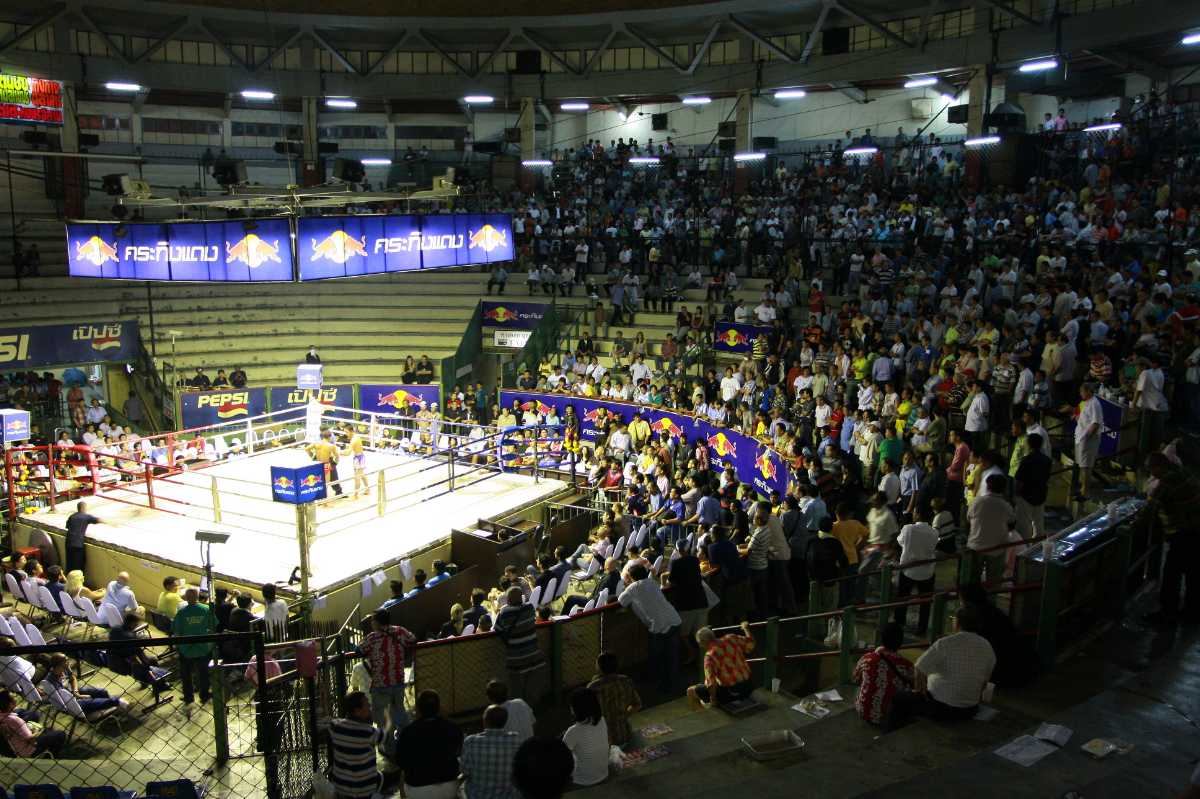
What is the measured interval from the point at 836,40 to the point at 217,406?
19550 millimetres

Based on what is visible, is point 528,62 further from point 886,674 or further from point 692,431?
point 886,674

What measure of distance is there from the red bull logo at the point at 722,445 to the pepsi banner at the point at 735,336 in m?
3.93

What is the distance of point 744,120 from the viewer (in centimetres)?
3025

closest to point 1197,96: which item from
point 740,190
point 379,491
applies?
point 740,190

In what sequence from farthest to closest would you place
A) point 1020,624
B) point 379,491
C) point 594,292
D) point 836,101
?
1. point 836,101
2. point 594,292
3. point 379,491
4. point 1020,624

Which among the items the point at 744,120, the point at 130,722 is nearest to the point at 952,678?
the point at 130,722

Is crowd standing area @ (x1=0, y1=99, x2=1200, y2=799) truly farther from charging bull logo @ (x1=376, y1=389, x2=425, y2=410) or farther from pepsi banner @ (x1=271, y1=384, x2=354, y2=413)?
pepsi banner @ (x1=271, y1=384, x2=354, y2=413)

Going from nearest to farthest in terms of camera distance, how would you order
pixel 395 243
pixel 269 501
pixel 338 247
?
pixel 338 247 < pixel 395 243 < pixel 269 501

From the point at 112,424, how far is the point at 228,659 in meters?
14.0

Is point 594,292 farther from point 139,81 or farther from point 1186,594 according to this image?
point 1186,594

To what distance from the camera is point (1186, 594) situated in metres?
8.65

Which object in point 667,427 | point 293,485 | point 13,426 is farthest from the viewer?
point 667,427

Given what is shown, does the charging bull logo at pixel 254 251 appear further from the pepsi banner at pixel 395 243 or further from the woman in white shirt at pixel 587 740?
the woman in white shirt at pixel 587 740

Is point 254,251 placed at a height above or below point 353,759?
above
